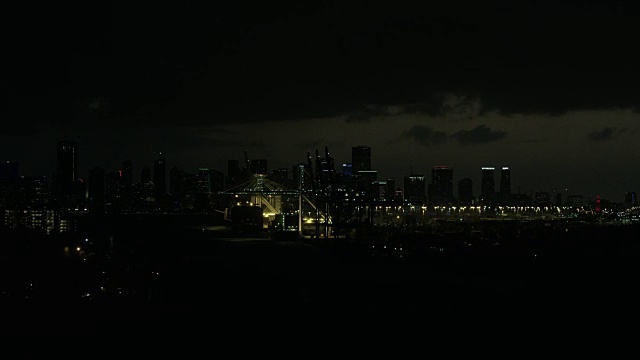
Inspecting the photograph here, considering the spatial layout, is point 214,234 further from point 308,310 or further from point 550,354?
point 550,354

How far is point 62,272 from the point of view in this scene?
24453 mm

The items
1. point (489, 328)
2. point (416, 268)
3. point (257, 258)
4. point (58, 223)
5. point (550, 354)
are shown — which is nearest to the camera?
point (550, 354)

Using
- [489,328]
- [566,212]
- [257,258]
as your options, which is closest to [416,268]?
[257,258]

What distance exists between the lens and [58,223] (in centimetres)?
7000

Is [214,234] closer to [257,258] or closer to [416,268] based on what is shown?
[257,258]

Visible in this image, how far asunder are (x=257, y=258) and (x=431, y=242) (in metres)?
11.5

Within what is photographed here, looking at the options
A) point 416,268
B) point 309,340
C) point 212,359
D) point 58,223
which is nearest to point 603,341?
point 309,340

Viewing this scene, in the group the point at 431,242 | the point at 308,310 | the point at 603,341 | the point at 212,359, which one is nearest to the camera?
the point at 212,359

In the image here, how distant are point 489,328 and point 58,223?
6074 centimetres

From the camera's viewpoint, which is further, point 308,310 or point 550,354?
point 308,310

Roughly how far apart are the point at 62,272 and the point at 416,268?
16635 millimetres

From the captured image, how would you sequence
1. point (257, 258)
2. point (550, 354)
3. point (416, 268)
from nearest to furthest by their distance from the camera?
point (550, 354), point (416, 268), point (257, 258)

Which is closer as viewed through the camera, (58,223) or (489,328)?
(489,328)

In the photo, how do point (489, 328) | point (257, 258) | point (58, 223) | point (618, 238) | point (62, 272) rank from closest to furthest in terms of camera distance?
point (489, 328) → point (62, 272) → point (257, 258) → point (618, 238) → point (58, 223)
